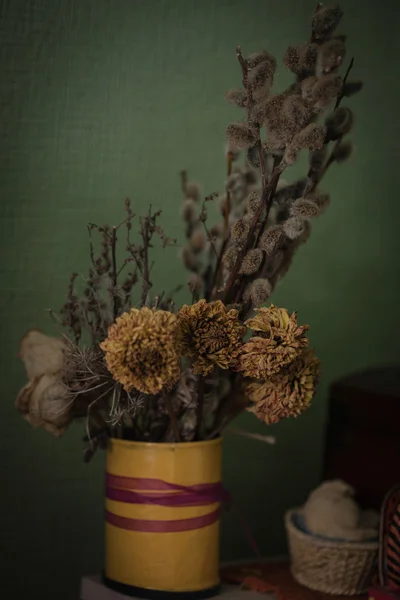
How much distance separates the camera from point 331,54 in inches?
39.6

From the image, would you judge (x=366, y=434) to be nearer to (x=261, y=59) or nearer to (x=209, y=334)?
(x=209, y=334)

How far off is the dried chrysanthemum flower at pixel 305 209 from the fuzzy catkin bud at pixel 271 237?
29 millimetres

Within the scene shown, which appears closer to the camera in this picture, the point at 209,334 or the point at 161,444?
the point at 209,334

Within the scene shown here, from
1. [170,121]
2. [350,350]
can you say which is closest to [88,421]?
[170,121]

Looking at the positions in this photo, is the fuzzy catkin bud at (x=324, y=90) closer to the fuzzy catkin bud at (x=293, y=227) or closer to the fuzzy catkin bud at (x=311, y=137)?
the fuzzy catkin bud at (x=311, y=137)

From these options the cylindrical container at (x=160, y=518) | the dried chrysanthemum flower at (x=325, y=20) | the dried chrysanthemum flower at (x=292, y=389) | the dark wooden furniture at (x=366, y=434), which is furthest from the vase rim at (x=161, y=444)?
the dried chrysanthemum flower at (x=325, y=20)

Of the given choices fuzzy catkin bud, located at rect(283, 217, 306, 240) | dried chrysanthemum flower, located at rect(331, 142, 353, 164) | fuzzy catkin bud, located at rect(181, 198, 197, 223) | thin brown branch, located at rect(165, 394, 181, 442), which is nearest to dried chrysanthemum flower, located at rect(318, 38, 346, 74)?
dried chrysanthemum flower, located at rect(331, 142, 353, 164)

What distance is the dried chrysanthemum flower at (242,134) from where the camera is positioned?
98cm

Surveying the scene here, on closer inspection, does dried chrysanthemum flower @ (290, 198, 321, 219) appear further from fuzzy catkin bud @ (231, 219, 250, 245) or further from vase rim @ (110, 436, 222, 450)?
vase rim @ (110, 436, 222, 450)

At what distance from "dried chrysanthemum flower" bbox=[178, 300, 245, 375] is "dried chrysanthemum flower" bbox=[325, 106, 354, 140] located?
293mm

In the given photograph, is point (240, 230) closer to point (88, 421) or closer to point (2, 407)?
point (88, 421)

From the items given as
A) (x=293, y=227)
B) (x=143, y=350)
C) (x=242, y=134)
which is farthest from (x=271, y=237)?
(x=143, y=350)

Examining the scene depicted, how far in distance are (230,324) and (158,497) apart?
10.7 inches

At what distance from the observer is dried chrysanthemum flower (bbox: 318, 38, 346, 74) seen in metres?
1.00
